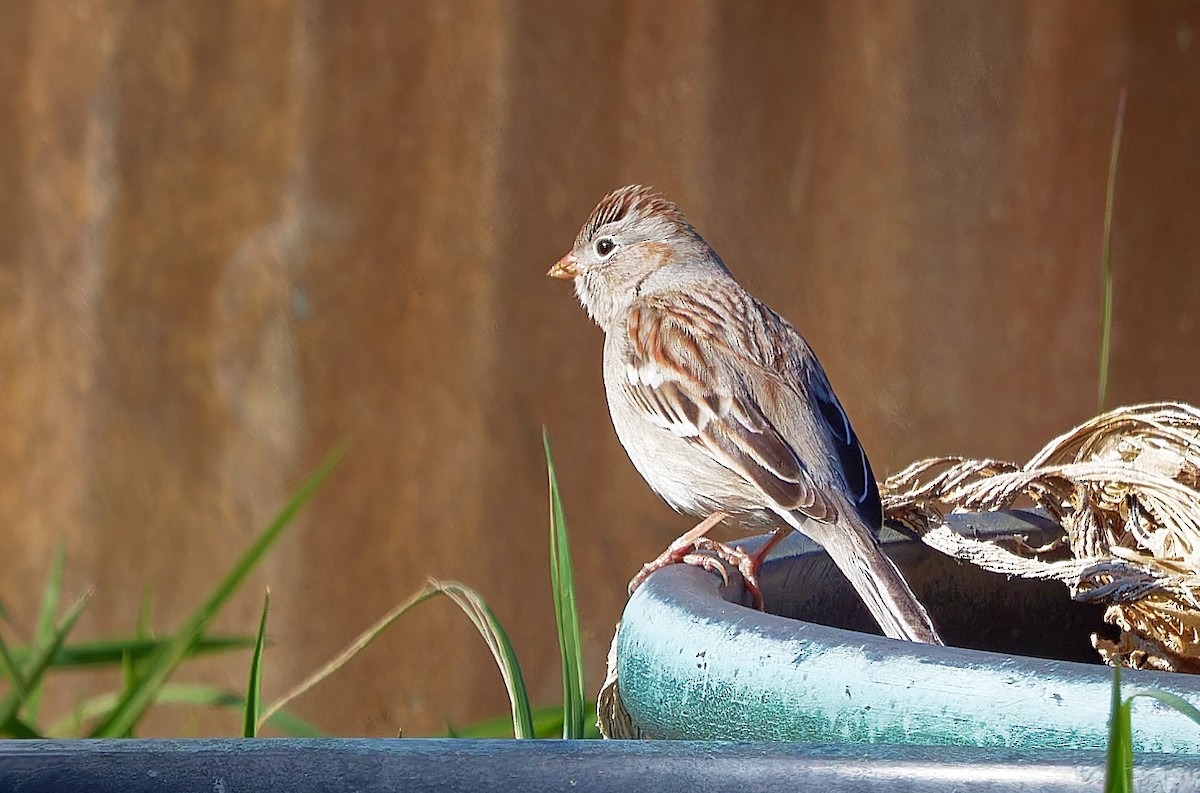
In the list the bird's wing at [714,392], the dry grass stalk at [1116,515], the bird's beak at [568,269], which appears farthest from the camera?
the bird's beak at [568,269]

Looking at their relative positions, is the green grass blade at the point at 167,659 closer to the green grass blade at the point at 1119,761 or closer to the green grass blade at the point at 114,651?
the green grass blade at the point at 114,651

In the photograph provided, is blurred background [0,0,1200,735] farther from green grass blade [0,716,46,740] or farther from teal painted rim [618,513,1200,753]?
teal painted rim [618,513,1200,753]

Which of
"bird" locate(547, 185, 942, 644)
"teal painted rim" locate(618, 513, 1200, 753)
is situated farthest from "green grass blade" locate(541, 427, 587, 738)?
"teal painted rim" locate(618, 513, 1200, 753)

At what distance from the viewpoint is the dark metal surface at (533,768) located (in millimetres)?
783

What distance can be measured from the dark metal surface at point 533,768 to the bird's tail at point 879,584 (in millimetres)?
753

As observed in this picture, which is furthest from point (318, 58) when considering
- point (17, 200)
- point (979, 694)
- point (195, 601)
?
point (979, 694)

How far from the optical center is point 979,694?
1037 millimetres

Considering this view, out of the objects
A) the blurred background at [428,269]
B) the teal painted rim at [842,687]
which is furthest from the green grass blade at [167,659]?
the blurred background at [428,269]

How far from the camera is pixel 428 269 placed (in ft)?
12.2

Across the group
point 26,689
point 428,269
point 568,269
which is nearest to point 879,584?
point 26,689

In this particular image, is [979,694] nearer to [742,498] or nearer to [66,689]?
[742,498]

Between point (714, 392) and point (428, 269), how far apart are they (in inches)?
54.1

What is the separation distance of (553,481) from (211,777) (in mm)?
948

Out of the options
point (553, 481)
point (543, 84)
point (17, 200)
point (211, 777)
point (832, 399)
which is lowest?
point (211, 777)
